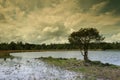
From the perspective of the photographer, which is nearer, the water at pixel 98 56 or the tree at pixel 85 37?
the tree at pixel 85 37

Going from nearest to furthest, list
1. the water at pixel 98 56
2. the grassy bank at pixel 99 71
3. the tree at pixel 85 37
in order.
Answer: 1. the grassy bank at pixel 99 71
2. the tree at pixel 85 37
3. the water at pixel 98 56

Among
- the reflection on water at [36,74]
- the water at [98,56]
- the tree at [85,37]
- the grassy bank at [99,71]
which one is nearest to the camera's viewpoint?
the reflection on water at [36,74]

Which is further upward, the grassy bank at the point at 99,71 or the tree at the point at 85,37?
the tree at the point at 85,37

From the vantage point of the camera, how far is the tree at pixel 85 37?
4162cm

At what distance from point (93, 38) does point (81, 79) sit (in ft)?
70.1

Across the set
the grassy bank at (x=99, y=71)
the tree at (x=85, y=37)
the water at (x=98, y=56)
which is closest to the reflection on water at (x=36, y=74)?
the grassy bank at (x=99, y=71)

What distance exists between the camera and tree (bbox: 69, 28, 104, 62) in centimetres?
4162

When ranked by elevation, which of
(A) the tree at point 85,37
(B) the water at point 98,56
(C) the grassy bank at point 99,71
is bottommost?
(C) the grassy bank at point 99,71

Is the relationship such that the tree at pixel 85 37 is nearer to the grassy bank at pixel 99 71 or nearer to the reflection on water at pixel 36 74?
the grassy bank at pixel 99 71

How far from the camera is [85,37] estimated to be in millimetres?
42312

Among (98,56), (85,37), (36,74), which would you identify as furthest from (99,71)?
(98,56)

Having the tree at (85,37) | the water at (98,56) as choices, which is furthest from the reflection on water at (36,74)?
the water at (98,56)

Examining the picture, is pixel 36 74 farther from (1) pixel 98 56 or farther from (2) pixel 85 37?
(1) pixel 98 56

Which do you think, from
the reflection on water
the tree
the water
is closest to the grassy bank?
the reflection on water
